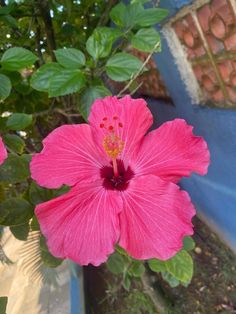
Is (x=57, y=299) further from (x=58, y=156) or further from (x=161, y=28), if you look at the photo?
(x=58, y=156)

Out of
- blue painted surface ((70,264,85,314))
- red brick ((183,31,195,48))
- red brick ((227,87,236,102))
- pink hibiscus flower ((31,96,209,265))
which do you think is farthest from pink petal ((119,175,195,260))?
blue painted surface ((70,264,85,314))

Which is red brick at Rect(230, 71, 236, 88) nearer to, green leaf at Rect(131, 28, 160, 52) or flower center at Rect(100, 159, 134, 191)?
green leaf at Rect(131, 28, 160, 52)

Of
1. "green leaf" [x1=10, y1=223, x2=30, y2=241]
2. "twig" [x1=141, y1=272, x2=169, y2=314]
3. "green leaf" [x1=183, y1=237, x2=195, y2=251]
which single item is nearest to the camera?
"green leaf" [x1=10, y1=223, x2=30, y2=241]

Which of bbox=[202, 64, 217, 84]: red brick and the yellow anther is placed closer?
the yellow anther

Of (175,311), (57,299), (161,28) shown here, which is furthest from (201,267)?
(161,28)

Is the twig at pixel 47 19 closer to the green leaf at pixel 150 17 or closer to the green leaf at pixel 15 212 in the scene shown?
the green leaf at pixel 150 17

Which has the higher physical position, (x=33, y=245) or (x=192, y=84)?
(x=192, y=84)

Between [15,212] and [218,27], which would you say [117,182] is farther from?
[218,27]
